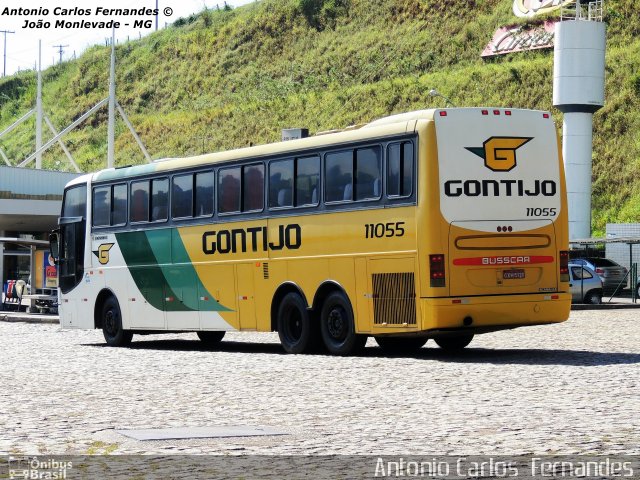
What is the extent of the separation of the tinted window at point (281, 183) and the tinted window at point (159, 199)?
11.5 ft

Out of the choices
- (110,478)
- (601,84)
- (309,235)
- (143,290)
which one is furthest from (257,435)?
(601,84)

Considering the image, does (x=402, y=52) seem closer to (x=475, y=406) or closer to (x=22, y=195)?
(x=22, y=195)

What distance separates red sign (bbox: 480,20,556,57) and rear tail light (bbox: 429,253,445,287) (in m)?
66.6

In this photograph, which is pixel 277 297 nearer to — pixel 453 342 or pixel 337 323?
pixel 337 323

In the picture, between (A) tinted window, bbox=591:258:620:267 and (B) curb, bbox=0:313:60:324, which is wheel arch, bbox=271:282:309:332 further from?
(A) tinted window, bbox=591:258:620:267

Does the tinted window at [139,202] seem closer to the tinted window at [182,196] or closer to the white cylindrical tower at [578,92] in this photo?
the tinted window at [182,196]

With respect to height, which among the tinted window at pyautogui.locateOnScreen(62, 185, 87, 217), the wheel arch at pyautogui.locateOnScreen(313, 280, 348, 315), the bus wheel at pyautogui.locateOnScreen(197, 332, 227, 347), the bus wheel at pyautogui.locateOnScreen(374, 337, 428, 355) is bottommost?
the bus wheel at pyautogui.locateOnScreen(374, 337, 428, 355)

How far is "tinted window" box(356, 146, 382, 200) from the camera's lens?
2059 cm

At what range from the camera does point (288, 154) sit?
2261cm

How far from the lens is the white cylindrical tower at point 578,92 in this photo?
2226 inches

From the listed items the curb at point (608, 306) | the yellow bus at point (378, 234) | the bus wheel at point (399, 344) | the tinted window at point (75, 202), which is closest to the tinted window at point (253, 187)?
the yellow bus at point (378, 234)

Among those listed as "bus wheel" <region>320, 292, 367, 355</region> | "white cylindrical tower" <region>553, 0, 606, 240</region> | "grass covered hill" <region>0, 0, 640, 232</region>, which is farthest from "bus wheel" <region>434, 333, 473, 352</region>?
"grass covered hill" <region>0, 0, 640, 232</region>

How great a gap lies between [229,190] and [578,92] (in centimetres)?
3520

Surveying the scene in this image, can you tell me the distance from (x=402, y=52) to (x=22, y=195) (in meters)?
54.8
